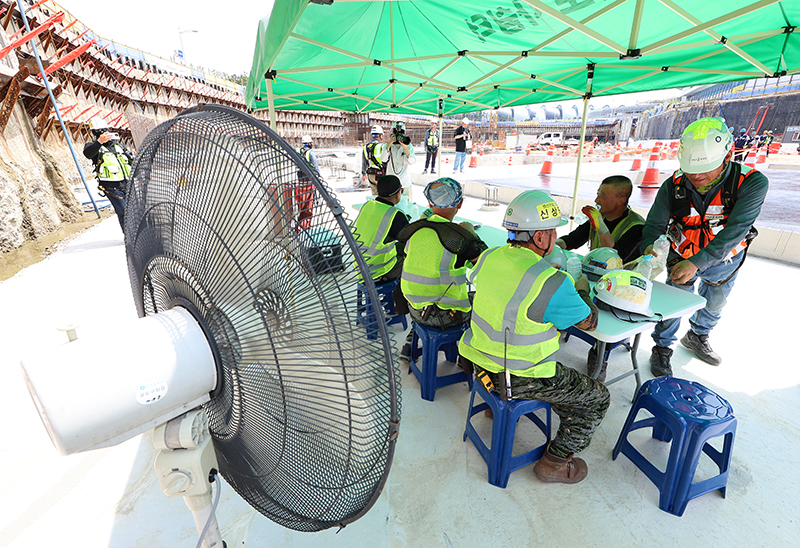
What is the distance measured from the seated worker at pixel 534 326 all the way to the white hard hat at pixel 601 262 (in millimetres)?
561

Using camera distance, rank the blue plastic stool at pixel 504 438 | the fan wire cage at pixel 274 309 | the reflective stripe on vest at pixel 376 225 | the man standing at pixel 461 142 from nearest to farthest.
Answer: the fan wire cage at pixel 274 309 → the blue plastic stool at pixel 504 438 → the reflective stripe on vest at pixel 376 225 → the man standing at pixel 461 142

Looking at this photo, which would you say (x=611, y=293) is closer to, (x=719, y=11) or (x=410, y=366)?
(x=410, y=366)

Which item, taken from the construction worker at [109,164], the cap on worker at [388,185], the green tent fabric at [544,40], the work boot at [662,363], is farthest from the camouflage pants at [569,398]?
the construction worker at [109,164]

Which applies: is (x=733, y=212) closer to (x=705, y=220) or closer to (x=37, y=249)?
(x=705, y=220)

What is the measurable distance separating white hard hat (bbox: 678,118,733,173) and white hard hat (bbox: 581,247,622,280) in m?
0.70

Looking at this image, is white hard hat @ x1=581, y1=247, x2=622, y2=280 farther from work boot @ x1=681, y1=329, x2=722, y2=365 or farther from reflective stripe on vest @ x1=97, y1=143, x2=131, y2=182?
reflective stripe on vest @ x1=97, y1=143, x2=131, y2=182

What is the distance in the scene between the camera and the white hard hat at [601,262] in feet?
7.31

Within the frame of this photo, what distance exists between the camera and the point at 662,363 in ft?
8.91

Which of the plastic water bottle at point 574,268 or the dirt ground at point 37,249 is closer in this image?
the plastic water bottle at point 574,268

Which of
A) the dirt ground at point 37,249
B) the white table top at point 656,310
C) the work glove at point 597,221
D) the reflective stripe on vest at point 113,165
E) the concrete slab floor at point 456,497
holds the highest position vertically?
the reflective stripe on vest at point 113,165

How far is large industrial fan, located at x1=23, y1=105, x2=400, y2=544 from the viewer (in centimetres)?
67

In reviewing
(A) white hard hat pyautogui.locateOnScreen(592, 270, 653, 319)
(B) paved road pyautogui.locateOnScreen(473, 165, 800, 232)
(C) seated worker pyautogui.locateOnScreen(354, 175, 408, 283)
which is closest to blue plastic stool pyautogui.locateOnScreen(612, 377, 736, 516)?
(A) white hard hat pyautogui.locateOnScreen(592, 270, 653, 319)

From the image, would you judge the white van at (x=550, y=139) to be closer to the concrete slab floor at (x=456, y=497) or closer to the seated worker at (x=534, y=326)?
the concrete slab floor at (x=456, y=497)

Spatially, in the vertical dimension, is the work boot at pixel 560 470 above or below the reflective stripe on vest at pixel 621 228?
below
